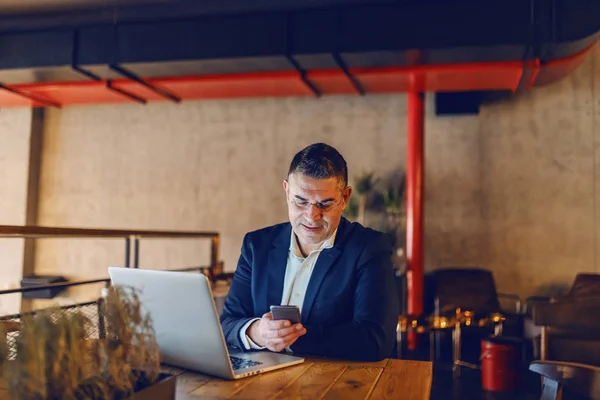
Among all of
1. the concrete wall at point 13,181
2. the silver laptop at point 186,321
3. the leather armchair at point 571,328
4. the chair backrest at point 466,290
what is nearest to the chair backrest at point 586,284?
the chair backrest at point 466,290

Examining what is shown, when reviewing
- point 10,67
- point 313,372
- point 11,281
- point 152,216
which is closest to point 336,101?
point 152,216

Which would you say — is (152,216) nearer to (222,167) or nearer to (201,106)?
(222,167)

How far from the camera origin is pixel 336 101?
6.98 m

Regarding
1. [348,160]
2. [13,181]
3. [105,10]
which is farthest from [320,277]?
[13,181]

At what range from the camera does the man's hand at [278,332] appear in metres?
1.50

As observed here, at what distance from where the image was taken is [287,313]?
1.51 m

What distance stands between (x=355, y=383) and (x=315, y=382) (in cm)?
10

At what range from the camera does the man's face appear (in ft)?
5.79

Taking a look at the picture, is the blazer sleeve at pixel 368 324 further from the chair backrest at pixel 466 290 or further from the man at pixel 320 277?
the chair backrest at pixel 466 290

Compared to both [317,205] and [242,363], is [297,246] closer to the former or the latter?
[317,205]

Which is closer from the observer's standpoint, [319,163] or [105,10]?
[319,163]

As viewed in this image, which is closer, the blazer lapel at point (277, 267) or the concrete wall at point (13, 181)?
the blazer lapel at point (277, 267)

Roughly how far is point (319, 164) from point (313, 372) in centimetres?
68

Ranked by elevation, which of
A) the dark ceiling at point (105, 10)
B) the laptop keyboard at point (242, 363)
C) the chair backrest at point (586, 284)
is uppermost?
the dark ceiling at point (105, 10)
